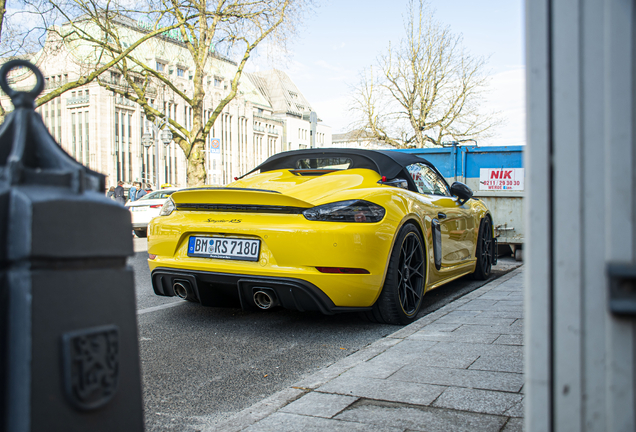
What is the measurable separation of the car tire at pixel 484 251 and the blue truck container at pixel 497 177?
269cm

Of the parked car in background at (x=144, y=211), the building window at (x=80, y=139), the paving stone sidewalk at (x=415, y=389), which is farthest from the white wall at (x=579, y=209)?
the building window at (x=80, y=139)

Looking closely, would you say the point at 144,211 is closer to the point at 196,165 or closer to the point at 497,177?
the point at 196,165

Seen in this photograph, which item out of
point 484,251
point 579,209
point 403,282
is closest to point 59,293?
point 579,209

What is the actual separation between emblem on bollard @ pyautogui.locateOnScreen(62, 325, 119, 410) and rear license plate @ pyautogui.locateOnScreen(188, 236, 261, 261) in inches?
109

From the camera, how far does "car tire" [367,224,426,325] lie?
4.00 meters

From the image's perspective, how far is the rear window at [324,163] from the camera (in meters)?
4.86

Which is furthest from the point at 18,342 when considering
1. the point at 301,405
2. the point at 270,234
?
the point at 270,234

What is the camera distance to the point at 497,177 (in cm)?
1045

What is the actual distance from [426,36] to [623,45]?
32137 mm

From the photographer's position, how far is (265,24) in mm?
22469

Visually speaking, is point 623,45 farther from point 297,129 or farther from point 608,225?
point 297,129

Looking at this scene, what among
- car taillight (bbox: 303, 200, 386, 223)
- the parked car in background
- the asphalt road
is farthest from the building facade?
car taillight (bbox: 303, 200, 386, 223)

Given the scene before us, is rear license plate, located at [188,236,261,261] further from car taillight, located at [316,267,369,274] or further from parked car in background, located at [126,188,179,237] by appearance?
parked car in background, located at [126,188,179,237]

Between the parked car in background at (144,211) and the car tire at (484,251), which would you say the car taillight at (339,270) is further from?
the parked car in background at (144,211)
